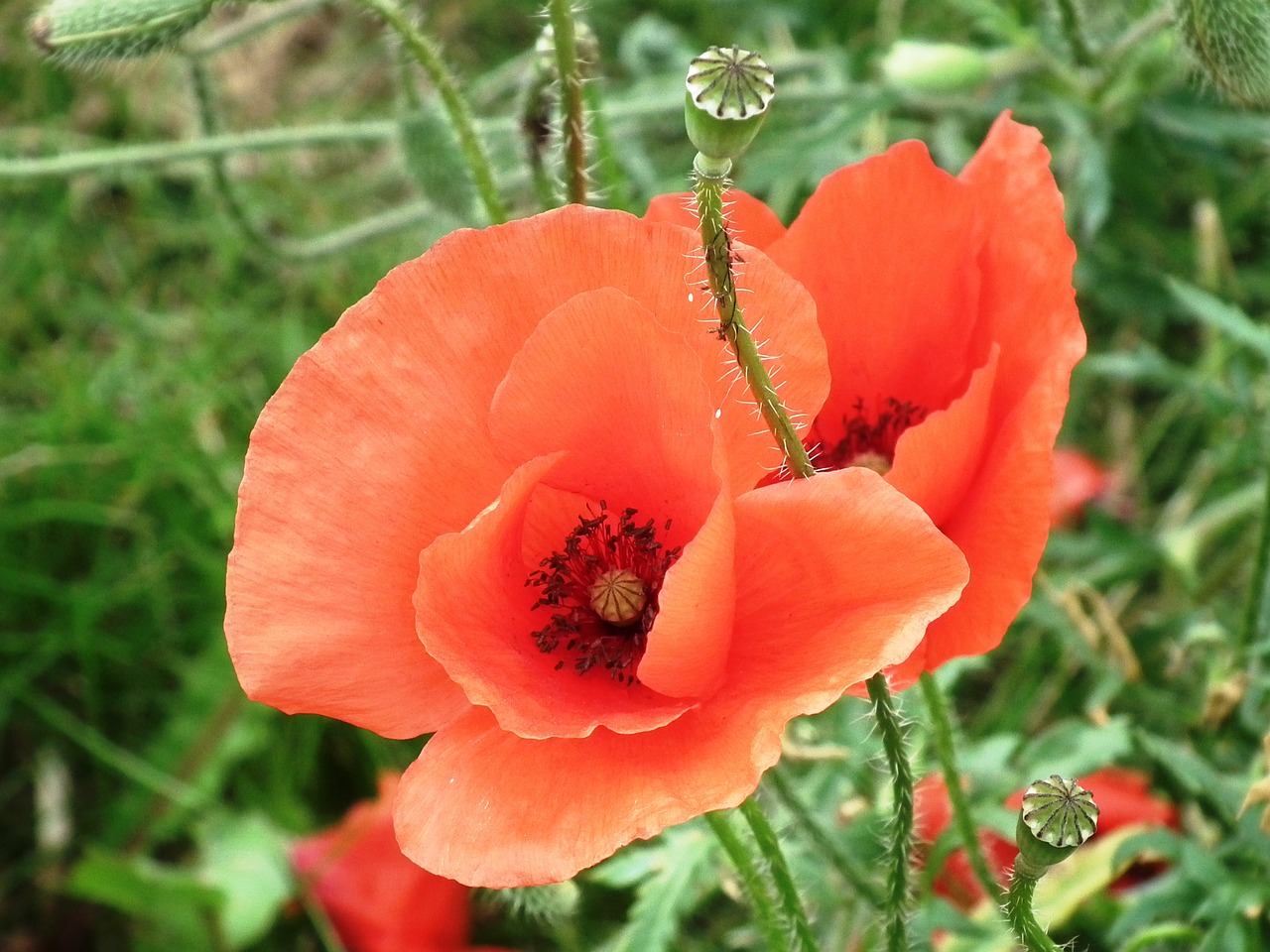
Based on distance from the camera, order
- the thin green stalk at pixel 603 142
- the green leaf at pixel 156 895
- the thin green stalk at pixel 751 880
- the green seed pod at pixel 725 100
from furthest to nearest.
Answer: the green leaf at pixel 156 895
the thin green stalk at pixel 603 142
the thin green stalk at pixel 751 880
the green seed pod at pixel 725 100

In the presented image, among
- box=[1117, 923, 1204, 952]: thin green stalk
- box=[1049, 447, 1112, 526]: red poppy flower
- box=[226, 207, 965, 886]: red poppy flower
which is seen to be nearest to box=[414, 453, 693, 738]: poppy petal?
box=[226, 207, 965, 886]: red poppy flower

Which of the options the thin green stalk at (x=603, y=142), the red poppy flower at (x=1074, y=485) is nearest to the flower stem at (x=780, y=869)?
the thin green stalk at (x=603, y=142)

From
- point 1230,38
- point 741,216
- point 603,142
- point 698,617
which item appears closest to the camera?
point 698,617

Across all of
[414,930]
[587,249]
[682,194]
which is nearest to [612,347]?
[587,249]

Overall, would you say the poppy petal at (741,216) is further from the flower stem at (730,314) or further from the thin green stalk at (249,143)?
the thin green stalk at (249,143)

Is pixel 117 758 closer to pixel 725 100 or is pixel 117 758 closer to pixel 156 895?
pixel 156 895

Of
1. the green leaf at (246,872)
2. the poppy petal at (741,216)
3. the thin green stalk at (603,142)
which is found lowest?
the green leaf at (246,872)

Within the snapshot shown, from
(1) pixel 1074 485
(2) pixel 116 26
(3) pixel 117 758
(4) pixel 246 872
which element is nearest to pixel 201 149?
(2) pixel 116 26
